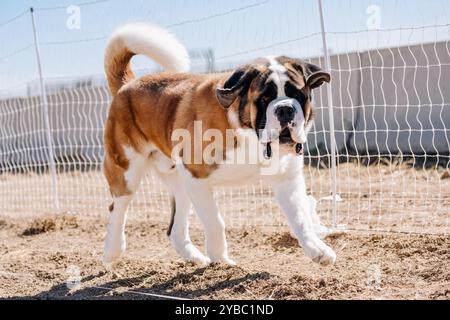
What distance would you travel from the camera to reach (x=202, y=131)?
4.78m

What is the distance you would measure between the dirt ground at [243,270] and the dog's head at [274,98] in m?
0.90

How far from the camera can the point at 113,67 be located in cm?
601

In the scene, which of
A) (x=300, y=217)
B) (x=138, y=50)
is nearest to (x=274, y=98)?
(x=300, y=217)

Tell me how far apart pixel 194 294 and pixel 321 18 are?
10.2 ft

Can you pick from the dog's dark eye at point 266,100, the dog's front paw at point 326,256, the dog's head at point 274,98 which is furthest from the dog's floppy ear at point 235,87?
the dog's front paw at point 326,256

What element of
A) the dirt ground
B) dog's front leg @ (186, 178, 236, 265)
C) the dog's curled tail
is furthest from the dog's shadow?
Result: the dog's curled tail

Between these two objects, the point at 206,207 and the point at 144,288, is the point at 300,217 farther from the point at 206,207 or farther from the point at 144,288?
the point at 144,288

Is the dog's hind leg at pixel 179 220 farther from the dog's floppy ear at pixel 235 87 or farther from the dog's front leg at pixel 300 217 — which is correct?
the dog's floppy ear at pixel 235 87

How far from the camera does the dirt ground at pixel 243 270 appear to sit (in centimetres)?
438

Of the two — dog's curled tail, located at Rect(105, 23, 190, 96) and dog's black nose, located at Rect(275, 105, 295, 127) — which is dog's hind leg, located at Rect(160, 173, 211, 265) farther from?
dog's black nose, located at Rect(275, 105, 295, 127)

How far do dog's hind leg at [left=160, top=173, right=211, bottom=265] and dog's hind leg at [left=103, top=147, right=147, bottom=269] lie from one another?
0.28 meters
